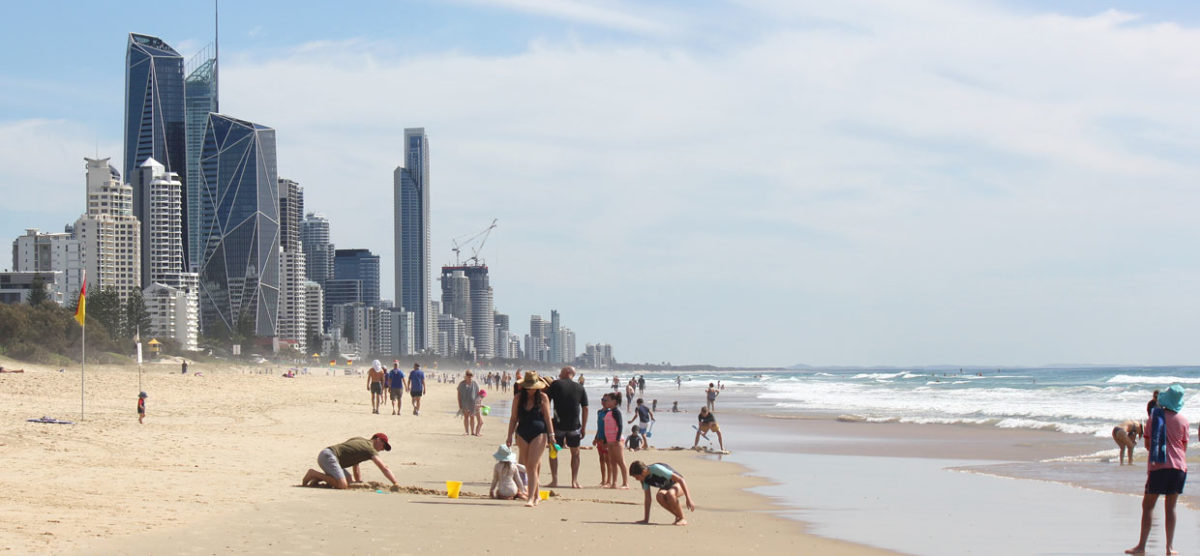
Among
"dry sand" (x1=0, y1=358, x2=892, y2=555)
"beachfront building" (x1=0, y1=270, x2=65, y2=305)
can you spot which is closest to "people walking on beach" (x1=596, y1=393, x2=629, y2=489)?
"dry sand" (x1=0, y1=358, x2=892, y2=555)

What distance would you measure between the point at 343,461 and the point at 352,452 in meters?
0.13

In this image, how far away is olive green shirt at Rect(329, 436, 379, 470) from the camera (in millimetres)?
11594

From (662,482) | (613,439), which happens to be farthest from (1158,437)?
(613,439)

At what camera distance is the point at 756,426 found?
31.0 meters

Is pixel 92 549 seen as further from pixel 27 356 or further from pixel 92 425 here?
pixel 27 356

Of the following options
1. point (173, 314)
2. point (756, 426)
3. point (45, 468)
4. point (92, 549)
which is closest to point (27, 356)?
point (756, 426)

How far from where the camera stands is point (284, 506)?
394 inches

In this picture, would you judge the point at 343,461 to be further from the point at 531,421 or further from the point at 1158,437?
the point at 1158,437

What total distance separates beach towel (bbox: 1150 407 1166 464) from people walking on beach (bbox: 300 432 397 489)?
7.23m

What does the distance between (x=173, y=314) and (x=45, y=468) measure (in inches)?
6555

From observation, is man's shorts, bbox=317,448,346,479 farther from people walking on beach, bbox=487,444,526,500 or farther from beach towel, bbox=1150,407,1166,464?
beach towel, bbox=1150,407,1166,464

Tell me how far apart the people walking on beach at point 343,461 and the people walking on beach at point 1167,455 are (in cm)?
719

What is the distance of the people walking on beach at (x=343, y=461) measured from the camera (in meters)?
11.4

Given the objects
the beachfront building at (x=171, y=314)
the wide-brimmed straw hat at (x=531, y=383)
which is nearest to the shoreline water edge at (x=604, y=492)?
the wide-brimmed straw hat at (x=531, y=383)
